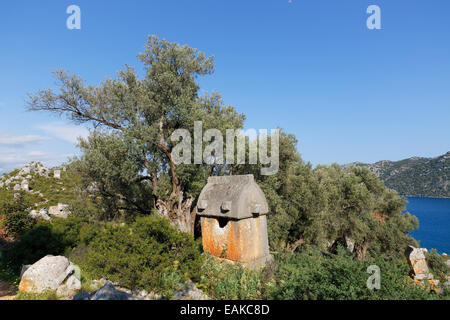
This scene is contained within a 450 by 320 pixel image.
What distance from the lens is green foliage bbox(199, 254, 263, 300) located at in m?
6.98

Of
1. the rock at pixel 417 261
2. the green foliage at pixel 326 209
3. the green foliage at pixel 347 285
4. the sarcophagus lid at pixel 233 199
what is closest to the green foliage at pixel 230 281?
the green foliage at pixel 347 285

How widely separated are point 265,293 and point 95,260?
5521mm

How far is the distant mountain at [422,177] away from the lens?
114 metres

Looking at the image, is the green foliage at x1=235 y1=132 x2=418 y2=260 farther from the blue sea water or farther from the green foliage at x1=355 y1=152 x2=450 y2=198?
the green foliage at x1=355 y1=152 x2=450 y2=198

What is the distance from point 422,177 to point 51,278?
16367 cm

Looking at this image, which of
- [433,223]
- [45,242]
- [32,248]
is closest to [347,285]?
[45,242]

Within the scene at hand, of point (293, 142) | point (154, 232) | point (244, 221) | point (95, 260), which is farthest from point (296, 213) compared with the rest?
point (95, 260)

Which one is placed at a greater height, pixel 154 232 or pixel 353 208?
pixel 154 232

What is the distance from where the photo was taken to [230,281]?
718 cm

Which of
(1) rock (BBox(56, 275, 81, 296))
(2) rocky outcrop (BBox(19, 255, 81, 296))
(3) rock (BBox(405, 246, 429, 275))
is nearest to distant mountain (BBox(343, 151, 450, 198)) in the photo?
(3) rock (BBox(405, 246, 429, 275))

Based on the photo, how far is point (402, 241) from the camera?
22.9m

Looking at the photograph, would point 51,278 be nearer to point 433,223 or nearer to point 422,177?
point 433,223

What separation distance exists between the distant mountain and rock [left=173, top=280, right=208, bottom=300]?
118962mm

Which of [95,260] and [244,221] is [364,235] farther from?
[95,260]
